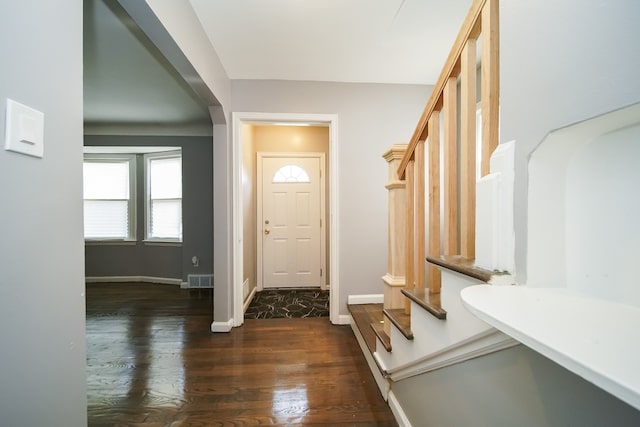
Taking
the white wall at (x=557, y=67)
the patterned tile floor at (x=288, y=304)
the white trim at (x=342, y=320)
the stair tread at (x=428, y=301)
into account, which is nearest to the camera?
the white wall at (x=557, y=67)

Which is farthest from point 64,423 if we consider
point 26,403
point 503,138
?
point 503,138

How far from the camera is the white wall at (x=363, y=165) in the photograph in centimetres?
248

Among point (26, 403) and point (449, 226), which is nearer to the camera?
point (26, 403)

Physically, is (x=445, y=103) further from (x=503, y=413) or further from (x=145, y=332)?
(x=145, y=332)

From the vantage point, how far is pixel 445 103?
39.3 inches

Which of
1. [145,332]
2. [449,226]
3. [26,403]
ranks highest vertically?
[449,226]

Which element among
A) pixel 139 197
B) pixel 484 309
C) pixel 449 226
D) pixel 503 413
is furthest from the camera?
pixel 139 197

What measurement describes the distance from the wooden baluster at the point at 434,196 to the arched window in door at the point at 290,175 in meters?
2.70

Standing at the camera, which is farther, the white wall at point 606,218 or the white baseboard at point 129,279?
the white baseboard at point 129,279

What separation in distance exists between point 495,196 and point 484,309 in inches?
13.9

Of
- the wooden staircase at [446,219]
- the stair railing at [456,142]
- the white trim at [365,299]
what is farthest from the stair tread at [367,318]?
the stair railing at [456,142]

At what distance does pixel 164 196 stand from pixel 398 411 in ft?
13.7

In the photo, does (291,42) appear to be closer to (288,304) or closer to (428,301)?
(428,301)

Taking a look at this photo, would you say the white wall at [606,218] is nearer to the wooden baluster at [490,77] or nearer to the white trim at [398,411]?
the wooden baluster at [490,77]
